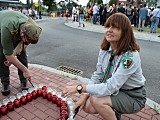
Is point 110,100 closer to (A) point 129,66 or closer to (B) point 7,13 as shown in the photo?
(A) point 129,66

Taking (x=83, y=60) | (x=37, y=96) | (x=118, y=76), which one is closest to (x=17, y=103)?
(x=37, y=96)

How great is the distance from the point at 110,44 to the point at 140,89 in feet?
2.04

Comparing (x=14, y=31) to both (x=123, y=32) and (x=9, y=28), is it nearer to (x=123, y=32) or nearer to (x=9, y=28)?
(x=9, y=28)

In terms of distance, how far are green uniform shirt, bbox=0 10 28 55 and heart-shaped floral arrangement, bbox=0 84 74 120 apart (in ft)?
2.58

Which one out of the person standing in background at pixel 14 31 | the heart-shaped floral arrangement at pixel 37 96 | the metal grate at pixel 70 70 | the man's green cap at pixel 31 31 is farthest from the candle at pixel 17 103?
the metal grate at pixel 70 70

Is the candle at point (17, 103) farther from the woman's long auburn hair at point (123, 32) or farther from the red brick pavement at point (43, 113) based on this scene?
the woman's long auburn hair at point (123, 32)

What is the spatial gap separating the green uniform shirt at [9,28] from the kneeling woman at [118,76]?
0.99 m

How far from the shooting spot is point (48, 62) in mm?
5270

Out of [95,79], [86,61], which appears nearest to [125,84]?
[95,79]

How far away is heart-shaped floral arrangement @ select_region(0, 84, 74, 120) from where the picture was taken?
2.62 meters

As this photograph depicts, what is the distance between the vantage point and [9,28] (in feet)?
7.86

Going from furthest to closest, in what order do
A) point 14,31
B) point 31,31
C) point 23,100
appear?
point 23,100
point 14,31
point 31,31

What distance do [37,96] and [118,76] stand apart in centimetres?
166

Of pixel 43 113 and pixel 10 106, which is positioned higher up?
pixel 10 106
